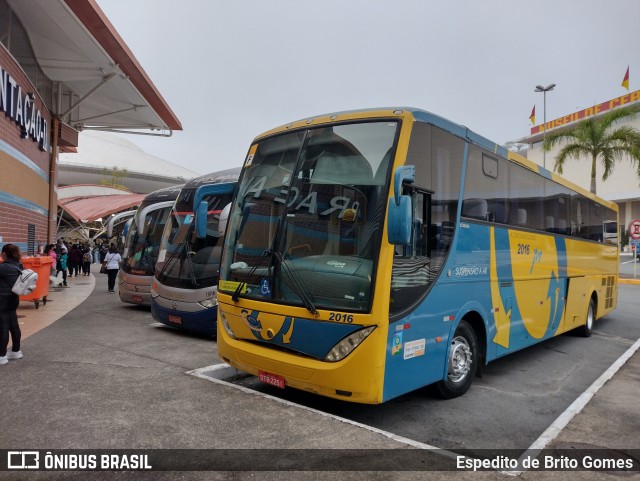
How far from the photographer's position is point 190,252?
31.6 feet

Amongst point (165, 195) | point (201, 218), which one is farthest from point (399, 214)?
point (165, 195)

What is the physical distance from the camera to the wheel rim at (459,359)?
18.6ft

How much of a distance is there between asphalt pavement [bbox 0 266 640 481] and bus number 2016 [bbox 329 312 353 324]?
0.97m

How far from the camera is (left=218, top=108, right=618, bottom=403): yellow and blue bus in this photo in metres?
4.48

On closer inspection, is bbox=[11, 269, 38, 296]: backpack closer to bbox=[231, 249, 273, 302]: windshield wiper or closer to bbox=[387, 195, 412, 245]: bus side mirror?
bbox=[231, 249, 273, 302]: windshield wiper

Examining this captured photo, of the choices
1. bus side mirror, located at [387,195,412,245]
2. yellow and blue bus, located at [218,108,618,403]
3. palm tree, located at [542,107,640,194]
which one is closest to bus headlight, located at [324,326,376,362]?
yellow and blue bus, located at [218,108,618,403]

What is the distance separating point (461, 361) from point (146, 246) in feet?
31.5

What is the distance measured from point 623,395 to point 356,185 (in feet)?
14.2

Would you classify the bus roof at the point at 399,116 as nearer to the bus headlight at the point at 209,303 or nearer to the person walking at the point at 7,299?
the person walking at the point at 7,299

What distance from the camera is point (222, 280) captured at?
5668 mm

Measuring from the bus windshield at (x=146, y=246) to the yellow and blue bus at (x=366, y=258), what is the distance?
306 inches

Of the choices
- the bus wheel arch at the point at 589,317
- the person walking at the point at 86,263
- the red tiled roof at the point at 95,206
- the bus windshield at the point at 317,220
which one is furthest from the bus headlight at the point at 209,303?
the red tiled roof at the point at 95,206

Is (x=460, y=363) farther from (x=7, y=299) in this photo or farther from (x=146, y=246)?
(x=146, y=246)

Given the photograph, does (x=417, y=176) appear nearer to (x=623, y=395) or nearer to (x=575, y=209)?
(x=623, y=395)
